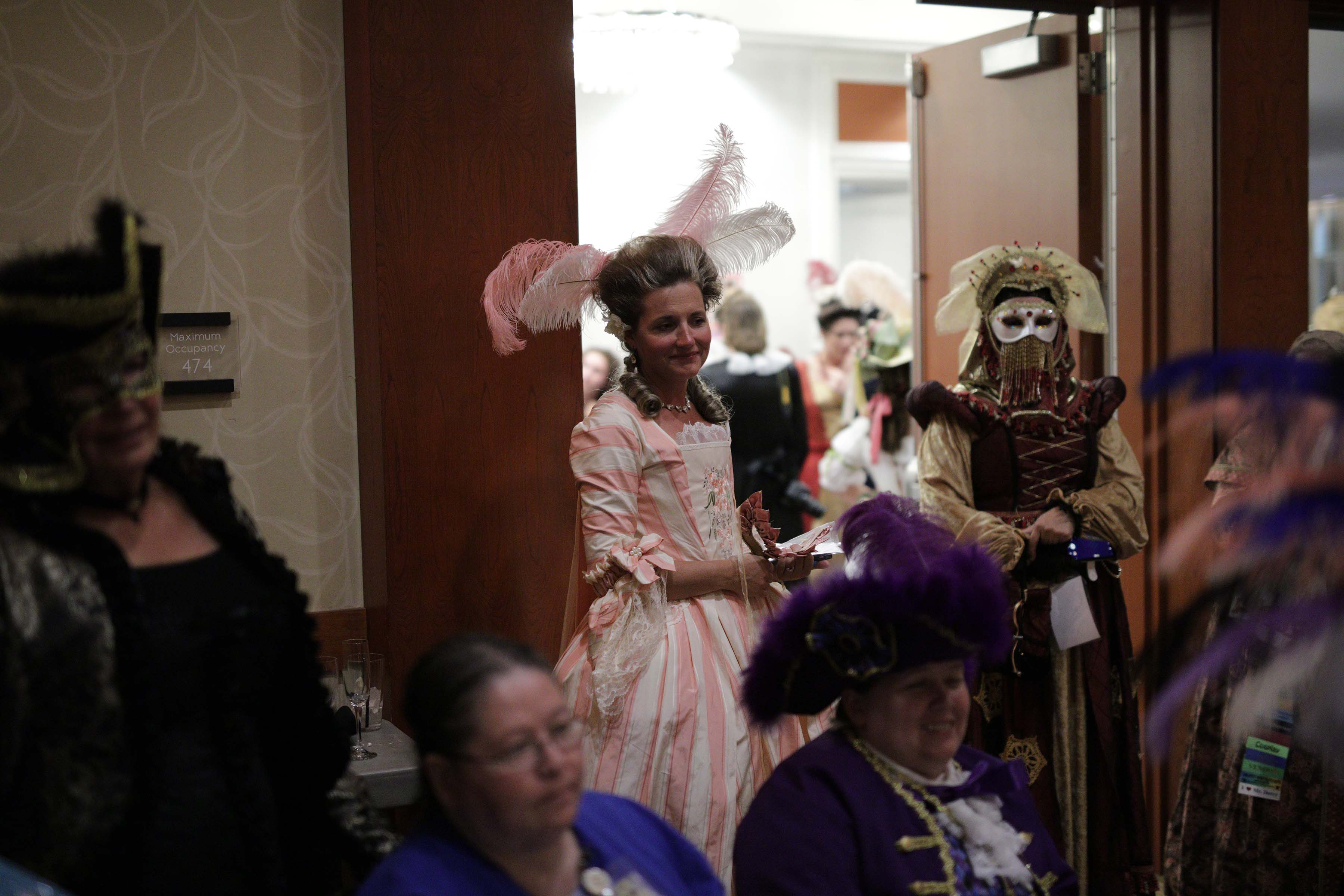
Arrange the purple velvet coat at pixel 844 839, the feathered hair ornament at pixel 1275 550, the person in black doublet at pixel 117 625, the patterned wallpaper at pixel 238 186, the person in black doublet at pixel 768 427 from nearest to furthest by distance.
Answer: the feathered hair ornament at pixel 1275 550 → the person in black doublet at pixel 117 625 → the purple velvet coat at pixel 844 839 → the patterned wallpaper at pixel 238 186 → the person in black doublet at pixel 768 427

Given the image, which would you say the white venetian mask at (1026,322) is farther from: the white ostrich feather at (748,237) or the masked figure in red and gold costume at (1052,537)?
the white ostrich feather at (748,237)

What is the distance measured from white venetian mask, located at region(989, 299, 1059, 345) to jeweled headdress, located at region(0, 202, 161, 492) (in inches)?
85.3

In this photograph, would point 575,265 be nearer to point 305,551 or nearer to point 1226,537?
point 305,551

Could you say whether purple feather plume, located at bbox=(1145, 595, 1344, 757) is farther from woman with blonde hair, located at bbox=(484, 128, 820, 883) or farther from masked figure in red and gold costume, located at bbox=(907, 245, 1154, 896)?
masked figure in red and gold costume, located at bbox=(907, 245, 1154, 896)

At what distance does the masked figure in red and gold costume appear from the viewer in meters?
2.99

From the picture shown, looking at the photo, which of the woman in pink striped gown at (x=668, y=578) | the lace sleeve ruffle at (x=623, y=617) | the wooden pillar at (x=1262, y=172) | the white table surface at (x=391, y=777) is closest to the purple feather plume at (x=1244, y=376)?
the woman in pink striped gown at (x=668, y=578)

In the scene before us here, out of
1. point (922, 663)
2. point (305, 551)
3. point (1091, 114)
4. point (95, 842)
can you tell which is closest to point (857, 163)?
point (1091, 114)

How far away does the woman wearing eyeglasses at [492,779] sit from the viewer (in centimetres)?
139

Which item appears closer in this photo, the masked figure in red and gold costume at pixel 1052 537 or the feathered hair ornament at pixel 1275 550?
the feathered hair ornament at pixel 1275 550

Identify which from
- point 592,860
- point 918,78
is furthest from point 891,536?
point 918,78

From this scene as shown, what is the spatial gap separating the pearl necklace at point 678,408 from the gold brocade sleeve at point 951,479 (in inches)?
25.2

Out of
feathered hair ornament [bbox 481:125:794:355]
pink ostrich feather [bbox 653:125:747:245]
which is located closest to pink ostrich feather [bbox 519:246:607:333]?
feathered hair ornament [bbox 481:125:794:355]

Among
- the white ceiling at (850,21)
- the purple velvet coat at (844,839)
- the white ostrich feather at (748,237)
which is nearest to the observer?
the purple velvet coat at (844,839)

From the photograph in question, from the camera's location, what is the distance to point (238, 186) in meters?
2.87
